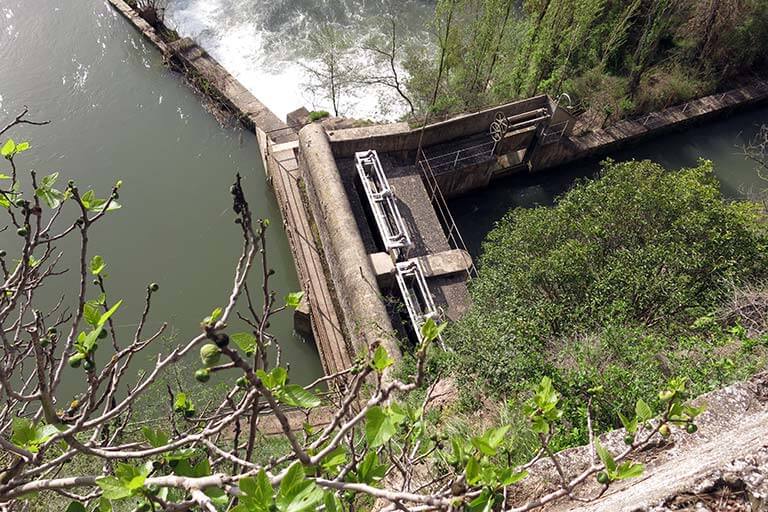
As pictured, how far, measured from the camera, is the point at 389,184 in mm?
9766

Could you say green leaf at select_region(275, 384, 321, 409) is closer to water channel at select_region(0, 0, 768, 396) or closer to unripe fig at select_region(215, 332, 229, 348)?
unripe fig at select_region(215, 332, 229, 348)

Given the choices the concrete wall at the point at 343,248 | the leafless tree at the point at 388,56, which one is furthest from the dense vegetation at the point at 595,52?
the concrete wall at the point at 343,248

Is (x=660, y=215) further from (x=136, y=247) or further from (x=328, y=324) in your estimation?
(x=136, y=247)

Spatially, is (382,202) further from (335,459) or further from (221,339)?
(221,339)

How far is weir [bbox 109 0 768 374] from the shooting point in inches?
317

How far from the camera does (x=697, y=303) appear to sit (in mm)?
5828

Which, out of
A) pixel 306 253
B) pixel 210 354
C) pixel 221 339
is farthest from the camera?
pixel 306 253

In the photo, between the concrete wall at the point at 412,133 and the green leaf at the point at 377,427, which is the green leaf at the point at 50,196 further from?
the concrete wall at the point at 412,133

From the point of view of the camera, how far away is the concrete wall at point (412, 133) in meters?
9.63

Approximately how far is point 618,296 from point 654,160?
8.01 m

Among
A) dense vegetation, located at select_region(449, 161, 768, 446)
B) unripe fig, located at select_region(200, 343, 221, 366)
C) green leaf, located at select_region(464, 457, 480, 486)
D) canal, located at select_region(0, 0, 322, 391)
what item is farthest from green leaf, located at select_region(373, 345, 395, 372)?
canal, located at select_region(0, 0, 322, 391)

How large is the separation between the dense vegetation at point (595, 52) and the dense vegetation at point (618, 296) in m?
5.26

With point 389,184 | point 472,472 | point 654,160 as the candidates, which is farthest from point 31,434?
point 654,160

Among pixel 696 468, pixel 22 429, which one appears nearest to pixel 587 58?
pixel 696 468
